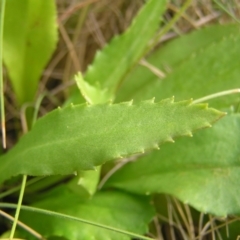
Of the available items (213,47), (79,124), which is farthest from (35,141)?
(213,47)

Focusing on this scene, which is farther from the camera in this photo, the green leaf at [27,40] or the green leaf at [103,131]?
the green leaf at [27,40]

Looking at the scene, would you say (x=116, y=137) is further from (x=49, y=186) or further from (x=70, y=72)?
(x=70, y=72)

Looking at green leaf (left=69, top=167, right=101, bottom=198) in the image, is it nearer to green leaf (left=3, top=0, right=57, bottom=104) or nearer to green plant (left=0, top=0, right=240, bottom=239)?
green plant (left=0, top=0, right=240, bottom=239)

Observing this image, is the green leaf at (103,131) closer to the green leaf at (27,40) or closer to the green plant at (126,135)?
the green plant at (126,135)

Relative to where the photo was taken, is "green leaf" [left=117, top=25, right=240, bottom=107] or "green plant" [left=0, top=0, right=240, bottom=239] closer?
"green plant" [left=0, top=0, right=240, bottom=239]

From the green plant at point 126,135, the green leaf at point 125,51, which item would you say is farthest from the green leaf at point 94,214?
the green leaf at point 125,51

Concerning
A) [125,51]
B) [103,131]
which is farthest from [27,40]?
[103,131]

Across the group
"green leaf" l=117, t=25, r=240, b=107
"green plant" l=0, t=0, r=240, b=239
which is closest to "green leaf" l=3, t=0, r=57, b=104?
"green plant" l=0, t=0, r=240, b=239

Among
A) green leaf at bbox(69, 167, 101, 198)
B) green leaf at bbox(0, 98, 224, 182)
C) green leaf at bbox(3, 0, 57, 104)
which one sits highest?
green leaf at bbox(3, 0, 57, 104)
